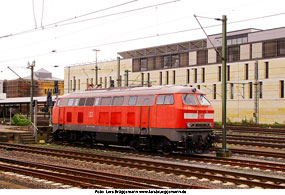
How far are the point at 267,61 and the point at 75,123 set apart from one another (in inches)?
1535

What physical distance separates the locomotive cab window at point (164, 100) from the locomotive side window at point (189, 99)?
2.02 feet

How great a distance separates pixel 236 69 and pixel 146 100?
42.5 metres

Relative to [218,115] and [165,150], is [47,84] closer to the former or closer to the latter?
[218,115]

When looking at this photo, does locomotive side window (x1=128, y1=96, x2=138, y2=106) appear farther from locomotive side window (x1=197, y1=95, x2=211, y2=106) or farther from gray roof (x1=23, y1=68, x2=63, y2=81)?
gray roof (x1=23, y1=68, x2=63, y2=81)

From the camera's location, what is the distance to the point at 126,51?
269 ft

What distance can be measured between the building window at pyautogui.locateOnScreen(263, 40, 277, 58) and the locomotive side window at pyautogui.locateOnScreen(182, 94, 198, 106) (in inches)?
1565

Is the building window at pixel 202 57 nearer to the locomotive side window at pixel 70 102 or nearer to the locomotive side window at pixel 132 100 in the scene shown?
the locomotive side window at pixel 70 102

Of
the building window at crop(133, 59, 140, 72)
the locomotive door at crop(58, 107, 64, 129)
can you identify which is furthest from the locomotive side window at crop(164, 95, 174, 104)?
the building window at crop(133, 59, 140, 72)

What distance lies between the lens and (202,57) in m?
65.9

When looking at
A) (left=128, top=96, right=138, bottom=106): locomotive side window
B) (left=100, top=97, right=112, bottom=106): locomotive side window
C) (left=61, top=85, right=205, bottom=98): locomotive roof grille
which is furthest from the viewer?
(left=100, top=97, right=112, bottom=106): locomotive side window

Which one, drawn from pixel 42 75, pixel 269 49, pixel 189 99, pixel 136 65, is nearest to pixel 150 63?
pixel 136 65

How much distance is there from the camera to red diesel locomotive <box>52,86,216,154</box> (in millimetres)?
19828

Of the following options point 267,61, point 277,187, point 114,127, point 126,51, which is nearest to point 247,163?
point 277,187

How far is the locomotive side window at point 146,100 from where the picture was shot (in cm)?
2107
